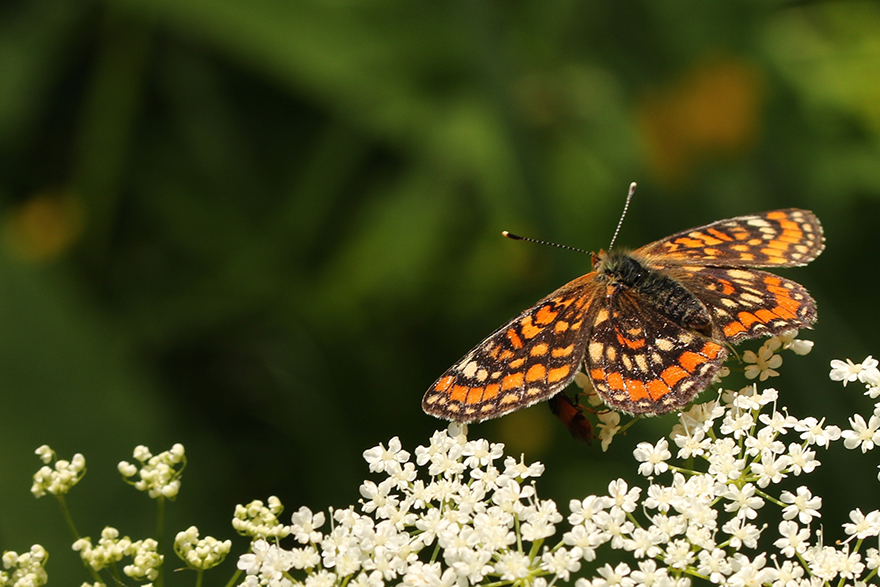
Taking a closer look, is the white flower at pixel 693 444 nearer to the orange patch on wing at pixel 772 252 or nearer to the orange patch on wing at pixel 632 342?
the orange patch on wing at pixel 632 342

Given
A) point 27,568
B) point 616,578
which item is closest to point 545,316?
point 616,578

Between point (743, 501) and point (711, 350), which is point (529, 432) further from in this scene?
point (743, 501)

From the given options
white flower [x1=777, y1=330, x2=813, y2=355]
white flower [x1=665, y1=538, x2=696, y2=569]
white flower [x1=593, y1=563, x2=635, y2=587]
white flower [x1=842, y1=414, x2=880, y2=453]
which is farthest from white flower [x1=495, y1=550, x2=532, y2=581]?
white flower [x1=777, y1=330, x2=813, y2=355]

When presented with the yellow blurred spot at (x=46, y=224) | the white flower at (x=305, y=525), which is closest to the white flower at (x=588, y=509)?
the white flower at (x=305, y=525)

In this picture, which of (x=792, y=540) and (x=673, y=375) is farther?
(x=673, y=375)

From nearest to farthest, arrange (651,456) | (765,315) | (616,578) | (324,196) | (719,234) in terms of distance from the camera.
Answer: (616,578) → (651,456) → (765,315) → (719,234) → (324,196)

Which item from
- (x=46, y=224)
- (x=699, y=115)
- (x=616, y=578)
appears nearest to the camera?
(x=616, y=578)

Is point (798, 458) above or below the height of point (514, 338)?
below

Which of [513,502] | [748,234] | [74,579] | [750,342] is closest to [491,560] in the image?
[513,502]

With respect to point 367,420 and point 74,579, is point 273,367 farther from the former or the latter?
point 74,579
